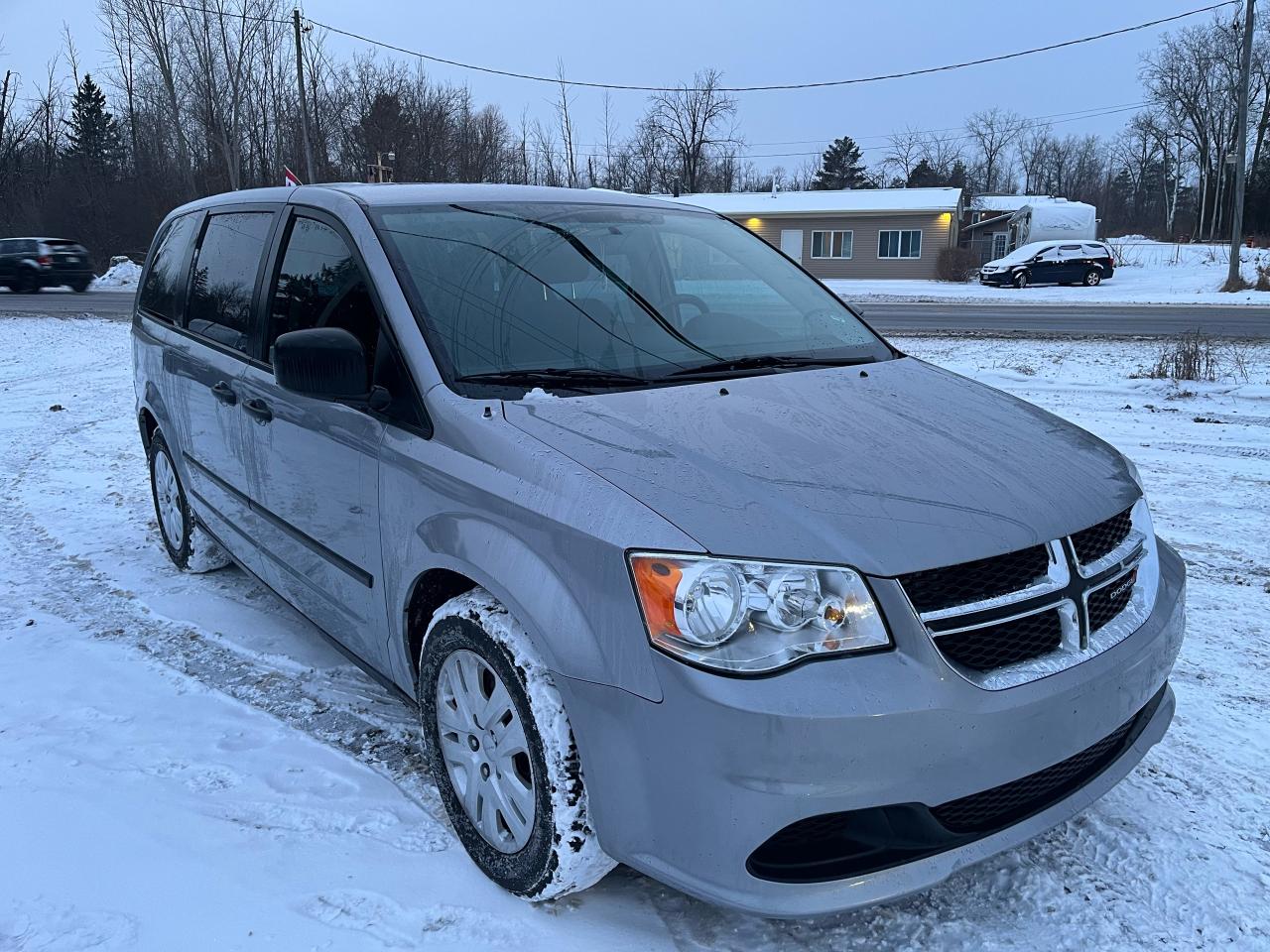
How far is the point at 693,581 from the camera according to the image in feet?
6.29

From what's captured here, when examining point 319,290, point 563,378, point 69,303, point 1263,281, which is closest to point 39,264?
point 69,303

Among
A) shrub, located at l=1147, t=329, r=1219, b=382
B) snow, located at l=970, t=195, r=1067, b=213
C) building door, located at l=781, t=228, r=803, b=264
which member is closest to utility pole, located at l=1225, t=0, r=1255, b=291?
building door, located at l=781, t=228, r=803, b=264

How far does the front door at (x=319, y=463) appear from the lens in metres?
2.82

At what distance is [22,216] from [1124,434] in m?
49.5

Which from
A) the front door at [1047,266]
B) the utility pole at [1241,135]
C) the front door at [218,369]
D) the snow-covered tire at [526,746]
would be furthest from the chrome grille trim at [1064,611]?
the front door at [1047,266]

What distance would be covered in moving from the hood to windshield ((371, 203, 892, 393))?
11.0 inches

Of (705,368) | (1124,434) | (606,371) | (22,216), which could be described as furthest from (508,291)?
(22,216)

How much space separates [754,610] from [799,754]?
11.7 inches

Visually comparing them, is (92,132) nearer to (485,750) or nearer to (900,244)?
(900,244)

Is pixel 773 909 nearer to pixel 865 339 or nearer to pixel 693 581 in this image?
pixel 693 581

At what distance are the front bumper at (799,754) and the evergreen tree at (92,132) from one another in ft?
177

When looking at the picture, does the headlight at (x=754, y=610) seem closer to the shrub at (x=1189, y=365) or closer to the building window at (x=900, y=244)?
the shrub at (x=1189, y=365)

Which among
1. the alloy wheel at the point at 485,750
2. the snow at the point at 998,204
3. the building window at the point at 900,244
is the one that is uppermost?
the snow at the point at 998,204

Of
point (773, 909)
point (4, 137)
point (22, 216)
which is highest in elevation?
point (4, 137)
